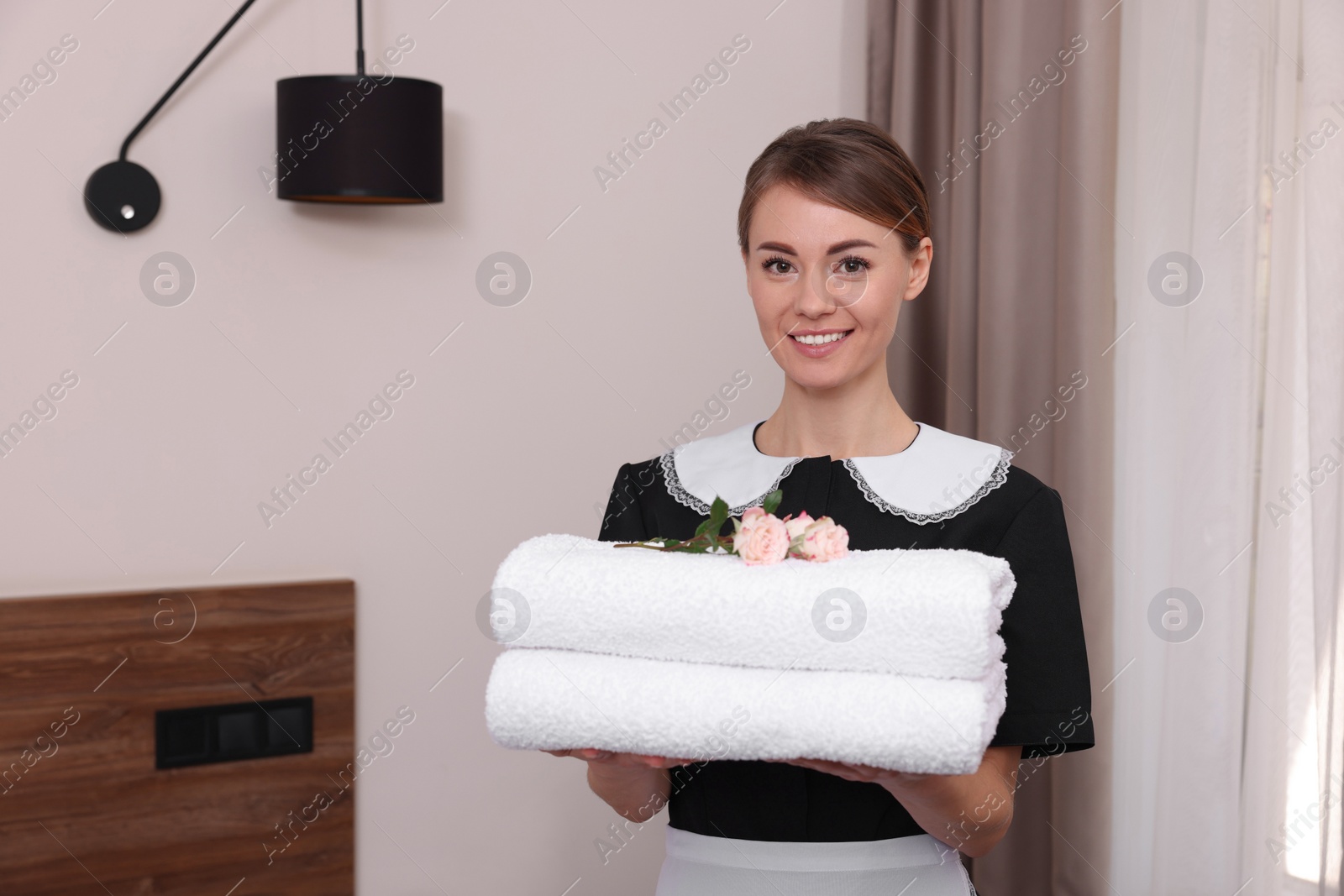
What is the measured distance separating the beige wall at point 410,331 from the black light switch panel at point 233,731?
0.37ft

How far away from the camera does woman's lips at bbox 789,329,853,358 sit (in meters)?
1.05

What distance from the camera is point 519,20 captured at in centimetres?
176

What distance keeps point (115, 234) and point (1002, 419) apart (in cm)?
128


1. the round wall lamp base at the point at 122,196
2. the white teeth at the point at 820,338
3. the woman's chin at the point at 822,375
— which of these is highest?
the round wall lamp base at the point at 122,196

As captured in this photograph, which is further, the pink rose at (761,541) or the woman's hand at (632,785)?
the woman's hand at (632,785)

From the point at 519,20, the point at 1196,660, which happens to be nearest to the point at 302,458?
the point at 519,20

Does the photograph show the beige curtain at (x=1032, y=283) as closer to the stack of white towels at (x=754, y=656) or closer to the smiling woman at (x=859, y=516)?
the smiling woman at (x=859, y=516)

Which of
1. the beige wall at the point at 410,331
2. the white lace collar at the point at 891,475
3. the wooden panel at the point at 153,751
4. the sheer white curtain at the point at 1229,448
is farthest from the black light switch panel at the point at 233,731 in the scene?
the sheer white curtain at the point at 1229,448

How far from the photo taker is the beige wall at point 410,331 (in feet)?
5.00

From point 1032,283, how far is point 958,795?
0.93 meters

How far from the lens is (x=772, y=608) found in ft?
2.63

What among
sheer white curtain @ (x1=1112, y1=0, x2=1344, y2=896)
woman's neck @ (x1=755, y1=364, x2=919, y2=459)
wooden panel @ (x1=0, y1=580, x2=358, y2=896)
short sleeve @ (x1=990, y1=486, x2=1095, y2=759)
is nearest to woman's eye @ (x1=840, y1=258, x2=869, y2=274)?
woman's neck @ (x1=755, y1=364, x2=919, y2=459)

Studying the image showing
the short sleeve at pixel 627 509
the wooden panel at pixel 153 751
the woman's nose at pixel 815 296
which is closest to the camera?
the woman's nose at pixel 815 296

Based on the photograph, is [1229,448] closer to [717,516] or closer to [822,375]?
[822,375]
